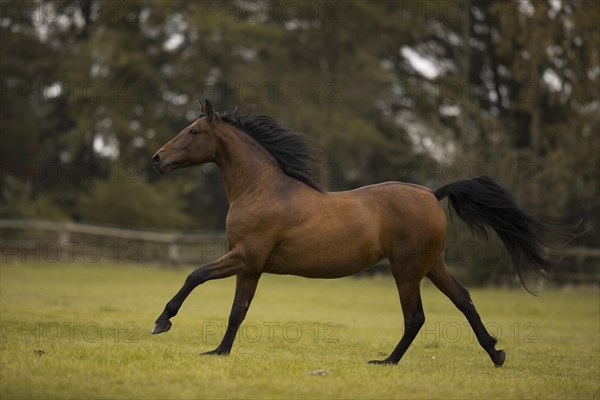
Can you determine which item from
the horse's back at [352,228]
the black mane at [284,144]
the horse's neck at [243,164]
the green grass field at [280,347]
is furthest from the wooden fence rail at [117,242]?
the horse's back at [352,228]

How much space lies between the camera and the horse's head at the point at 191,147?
357 inches

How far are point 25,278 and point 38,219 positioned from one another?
12632 mm

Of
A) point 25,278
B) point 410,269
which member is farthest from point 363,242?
point 25,278

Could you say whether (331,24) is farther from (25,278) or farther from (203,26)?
(25,278)

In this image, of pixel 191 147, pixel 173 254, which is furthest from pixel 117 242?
pixel 191 147

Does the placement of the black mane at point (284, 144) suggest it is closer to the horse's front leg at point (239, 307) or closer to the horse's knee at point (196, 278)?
the horse's front leg at point (239, 307)

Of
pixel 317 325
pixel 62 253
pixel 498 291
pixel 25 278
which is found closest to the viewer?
pixel 317 325

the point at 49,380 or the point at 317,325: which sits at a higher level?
the point at 49,380

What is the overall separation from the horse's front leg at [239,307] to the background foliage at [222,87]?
72.8 feet

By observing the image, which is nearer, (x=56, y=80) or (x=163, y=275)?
(x=163, y=275)

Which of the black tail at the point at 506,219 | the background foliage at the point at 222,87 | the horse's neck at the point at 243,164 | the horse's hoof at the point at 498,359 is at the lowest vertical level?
the background foliage at the point at 222,87

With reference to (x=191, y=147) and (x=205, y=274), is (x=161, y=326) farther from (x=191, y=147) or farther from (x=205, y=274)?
(x=191, y=147)

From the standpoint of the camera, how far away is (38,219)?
34.2 metres

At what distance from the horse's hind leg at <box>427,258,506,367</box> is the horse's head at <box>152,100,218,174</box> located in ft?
9.63
